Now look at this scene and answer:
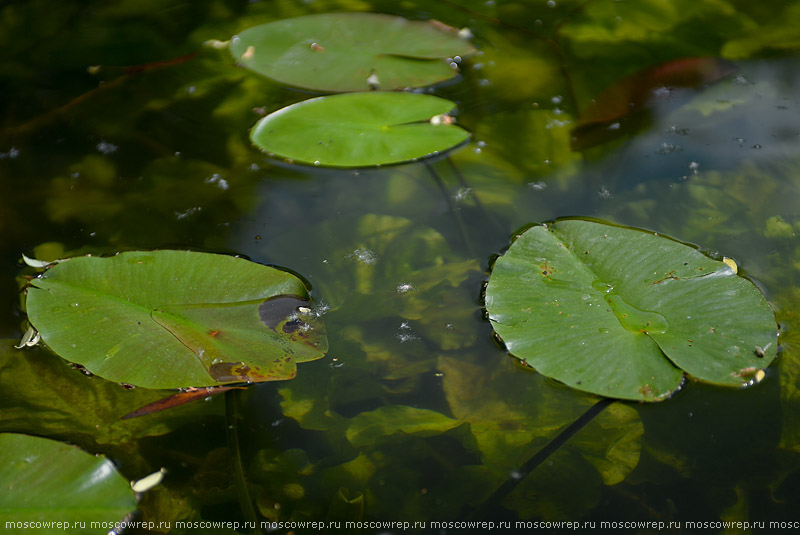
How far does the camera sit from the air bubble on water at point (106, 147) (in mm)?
1582

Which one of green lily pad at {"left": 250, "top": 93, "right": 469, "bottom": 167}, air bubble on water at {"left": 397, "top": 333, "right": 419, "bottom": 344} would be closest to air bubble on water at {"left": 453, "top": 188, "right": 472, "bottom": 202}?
green lily pad at {"left": 250, "top": 93, "right": 469, "bottom": 167}

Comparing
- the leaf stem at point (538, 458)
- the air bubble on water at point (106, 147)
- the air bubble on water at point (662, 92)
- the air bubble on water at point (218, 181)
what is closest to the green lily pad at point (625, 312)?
the leaf stem at point (538, 458)

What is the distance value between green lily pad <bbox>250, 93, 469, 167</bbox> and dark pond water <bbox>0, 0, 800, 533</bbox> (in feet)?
0.15

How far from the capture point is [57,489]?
93 centimetres

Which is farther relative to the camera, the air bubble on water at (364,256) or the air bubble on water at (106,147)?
the air bubble on water at (106,147)

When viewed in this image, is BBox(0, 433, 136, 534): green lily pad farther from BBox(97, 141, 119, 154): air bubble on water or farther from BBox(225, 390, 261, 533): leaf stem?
BBox(97, 141, 119, 154): air bubble on water

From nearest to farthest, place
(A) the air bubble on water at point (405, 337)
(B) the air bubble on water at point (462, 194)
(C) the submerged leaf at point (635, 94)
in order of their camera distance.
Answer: (A) the air bubble on water at point (405, 337) → (B) the air bubble on water at point (462, 194) → (C) the submerged leaf at point (635, 94)

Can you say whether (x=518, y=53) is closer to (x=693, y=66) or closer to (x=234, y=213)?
(x=693, y=66)

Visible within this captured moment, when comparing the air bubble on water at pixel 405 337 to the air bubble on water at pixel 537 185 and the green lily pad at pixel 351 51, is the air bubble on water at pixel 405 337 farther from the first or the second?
the green lily pad at pixel 351 51

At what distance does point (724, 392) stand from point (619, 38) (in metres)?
1.19

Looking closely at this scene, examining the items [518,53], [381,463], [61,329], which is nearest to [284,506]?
[381,463]

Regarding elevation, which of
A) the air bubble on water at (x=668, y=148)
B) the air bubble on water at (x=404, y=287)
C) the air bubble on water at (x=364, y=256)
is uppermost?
the air bubble on water at (x=668, y=148)

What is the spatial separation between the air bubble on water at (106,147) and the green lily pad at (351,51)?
44cm

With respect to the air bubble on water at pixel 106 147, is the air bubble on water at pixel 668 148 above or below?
above
